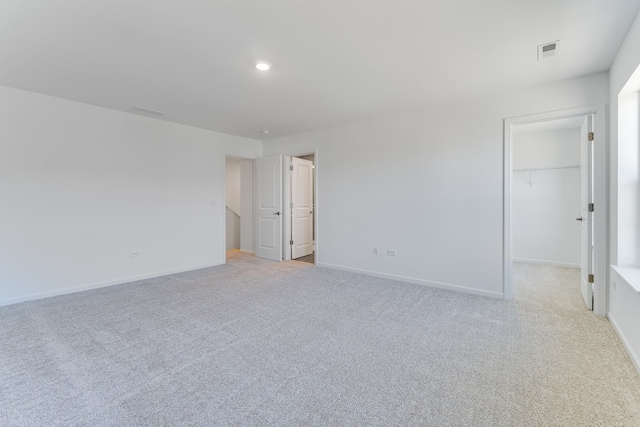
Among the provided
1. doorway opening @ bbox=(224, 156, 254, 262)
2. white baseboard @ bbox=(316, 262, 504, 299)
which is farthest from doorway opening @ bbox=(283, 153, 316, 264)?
doorway opening @ bbox=(224, 156, 254, 262)

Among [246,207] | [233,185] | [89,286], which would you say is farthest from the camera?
[233,185]

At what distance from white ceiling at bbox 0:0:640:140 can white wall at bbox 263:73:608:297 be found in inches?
10.2

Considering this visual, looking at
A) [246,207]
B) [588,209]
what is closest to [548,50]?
[588,209]

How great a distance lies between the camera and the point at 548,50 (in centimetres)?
246

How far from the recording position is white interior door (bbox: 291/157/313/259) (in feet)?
19.2

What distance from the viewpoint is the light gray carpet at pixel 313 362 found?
1.58 metres

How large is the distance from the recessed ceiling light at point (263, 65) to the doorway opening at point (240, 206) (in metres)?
3.58

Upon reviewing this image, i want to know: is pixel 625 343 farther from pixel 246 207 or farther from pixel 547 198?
pixel 246 207

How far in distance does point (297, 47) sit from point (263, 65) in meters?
0.45

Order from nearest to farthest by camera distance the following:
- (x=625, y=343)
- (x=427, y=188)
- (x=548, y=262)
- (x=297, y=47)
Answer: (x=625, y=343) < (x=297, y=47) < (x=427, y=188) < (x=548, y=262)

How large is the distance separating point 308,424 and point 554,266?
5503 mm

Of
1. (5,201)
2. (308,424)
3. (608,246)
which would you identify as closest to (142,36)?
(5,201)

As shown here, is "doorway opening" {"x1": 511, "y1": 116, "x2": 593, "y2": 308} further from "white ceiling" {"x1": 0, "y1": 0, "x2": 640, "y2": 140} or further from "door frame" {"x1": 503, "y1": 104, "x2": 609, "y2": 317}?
"white ceiling" {"x1": 0, "y1": 0, "x2": 640, "y2": 140}

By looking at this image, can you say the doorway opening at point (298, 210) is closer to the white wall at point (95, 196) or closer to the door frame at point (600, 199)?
the white wall at point (95, 196)
